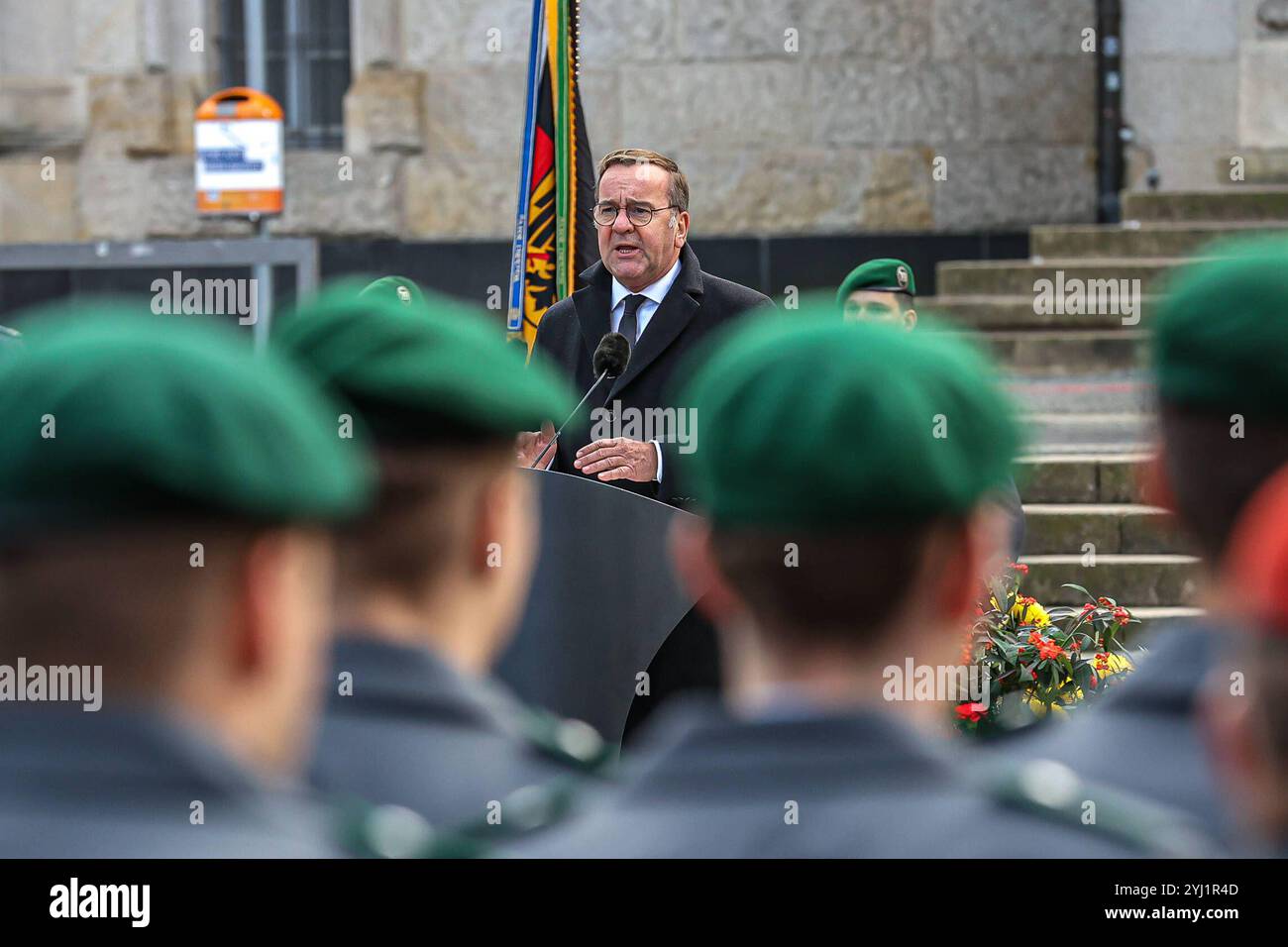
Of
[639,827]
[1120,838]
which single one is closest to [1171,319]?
[1120,838]

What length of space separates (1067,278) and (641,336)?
445cm

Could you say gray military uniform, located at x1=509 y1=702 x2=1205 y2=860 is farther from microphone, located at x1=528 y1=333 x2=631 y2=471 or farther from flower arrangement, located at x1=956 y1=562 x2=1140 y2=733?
flower arrangement, located at x1=956 y1=562 x2=1140 y2=733

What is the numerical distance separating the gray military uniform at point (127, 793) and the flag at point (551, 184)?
429cm

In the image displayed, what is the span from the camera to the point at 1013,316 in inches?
325

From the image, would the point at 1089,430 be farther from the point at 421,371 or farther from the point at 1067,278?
the point at 421,371

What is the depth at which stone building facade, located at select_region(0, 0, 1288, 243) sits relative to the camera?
973 cm

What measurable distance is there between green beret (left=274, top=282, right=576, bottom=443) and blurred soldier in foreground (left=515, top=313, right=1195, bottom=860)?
26cm

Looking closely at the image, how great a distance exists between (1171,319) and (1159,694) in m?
0.31

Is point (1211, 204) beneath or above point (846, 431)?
above

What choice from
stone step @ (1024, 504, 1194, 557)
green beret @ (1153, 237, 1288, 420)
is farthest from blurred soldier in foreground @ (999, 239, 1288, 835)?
stone step @ (1024, 504, 1194, 557)

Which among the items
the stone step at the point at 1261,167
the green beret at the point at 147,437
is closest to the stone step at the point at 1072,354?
the stone step at the point at 1261,167

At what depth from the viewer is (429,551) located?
1674mm

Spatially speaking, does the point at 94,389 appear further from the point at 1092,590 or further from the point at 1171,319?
the point at 1092,590

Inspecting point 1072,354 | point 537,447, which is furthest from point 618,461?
point 1072,354
